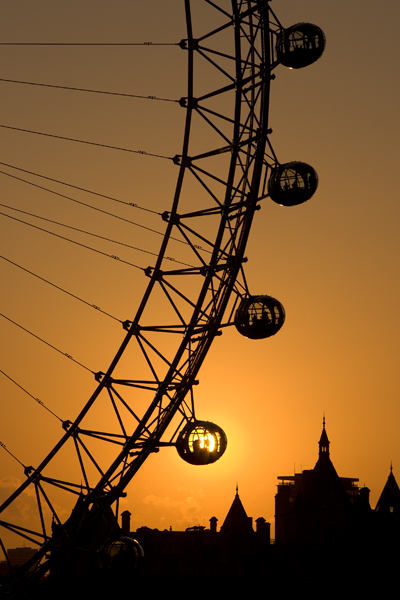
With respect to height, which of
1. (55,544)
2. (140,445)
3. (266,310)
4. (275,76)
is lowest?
(55,544)

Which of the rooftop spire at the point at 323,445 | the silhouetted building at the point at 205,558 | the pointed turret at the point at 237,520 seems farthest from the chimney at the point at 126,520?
the rooftop spire at the point at 323,445

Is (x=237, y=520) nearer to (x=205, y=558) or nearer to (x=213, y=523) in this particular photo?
(x=213, y=523)

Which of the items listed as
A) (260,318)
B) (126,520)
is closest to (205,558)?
(126,520)

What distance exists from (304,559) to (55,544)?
5391 centimetres

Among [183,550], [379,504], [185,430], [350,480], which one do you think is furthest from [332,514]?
[185,430]

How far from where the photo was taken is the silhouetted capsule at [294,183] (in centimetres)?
2600

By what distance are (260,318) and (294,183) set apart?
9.66ft

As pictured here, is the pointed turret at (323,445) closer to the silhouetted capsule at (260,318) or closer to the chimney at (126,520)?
the chimney at (126,520)

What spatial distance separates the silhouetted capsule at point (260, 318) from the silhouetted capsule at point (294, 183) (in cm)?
219

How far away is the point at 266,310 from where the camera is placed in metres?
25.5

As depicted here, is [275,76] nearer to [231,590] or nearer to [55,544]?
[55,544]

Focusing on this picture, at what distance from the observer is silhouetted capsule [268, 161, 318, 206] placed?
85.3 ft

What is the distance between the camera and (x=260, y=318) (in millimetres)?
25531

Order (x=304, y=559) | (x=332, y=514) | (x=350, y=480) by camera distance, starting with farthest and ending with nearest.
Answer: (x=350, y=480), (x=332, y=514), (x=304, y=559)
